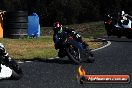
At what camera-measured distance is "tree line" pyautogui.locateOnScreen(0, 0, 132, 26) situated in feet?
253

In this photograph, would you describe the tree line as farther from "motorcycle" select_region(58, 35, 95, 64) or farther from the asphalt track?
"motorcycle" select_region(58, 35, 95, 64)

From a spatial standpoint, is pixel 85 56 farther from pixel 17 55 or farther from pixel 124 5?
pixel 124 5

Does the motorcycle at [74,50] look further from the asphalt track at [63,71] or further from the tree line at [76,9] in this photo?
the tree line at [76,9]

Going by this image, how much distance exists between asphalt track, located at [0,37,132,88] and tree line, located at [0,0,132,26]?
57259 mm

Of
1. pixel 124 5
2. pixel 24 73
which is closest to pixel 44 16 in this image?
pixel 124 5

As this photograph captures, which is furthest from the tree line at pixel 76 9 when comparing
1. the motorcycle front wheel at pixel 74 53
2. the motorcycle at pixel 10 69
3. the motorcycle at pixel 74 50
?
the motorcycle at pixel 10 69

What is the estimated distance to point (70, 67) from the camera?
13852 mm

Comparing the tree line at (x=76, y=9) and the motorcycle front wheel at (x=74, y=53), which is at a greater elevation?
the motorcycle front wheel at (x=74, y=53)

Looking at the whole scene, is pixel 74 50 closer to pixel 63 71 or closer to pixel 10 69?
pixel 63 71

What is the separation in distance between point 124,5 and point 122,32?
51509mm

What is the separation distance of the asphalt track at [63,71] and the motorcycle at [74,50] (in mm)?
244

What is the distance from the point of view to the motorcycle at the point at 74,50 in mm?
14703

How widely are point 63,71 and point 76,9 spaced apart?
6785cm

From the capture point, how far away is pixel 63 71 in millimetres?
12953
